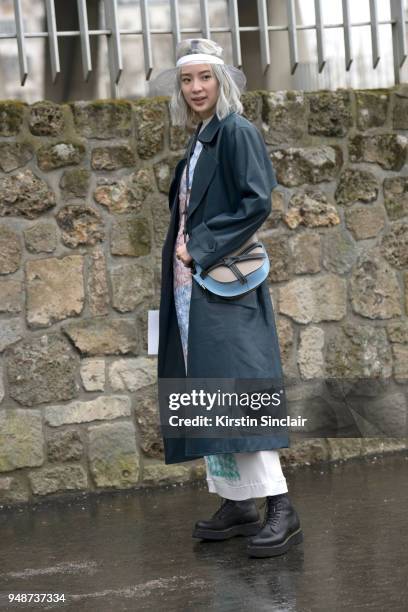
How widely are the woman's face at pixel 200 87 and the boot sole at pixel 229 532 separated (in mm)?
1425

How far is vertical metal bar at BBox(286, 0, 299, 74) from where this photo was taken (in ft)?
18.4

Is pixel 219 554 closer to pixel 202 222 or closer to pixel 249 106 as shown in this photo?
pixel 202 222

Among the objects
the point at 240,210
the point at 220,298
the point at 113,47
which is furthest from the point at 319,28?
the point at 220,298

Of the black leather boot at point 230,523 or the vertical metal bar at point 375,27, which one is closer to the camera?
the black leather boot at point 230,523

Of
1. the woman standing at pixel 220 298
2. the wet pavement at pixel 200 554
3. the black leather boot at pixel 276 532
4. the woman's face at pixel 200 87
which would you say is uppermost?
the woman's face at pixel 200 87

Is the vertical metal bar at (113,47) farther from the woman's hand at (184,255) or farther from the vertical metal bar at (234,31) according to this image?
the woman's hand at (184,255)

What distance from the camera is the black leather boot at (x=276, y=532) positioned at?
3.85m

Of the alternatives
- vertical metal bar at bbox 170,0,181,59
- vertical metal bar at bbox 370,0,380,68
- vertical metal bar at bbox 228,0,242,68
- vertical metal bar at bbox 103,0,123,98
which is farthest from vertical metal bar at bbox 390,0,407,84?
vertical metal bar at bbox 103,0,123,98

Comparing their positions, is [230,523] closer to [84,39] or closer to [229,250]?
[229,250]

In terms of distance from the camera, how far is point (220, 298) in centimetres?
393

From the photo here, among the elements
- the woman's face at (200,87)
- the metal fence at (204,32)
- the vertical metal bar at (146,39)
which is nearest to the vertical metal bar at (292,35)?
the metal fence at (204,32)

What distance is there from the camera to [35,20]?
5.79m

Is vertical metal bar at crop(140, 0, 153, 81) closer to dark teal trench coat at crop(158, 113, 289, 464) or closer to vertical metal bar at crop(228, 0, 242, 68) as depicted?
vertical metal bar at crop(228, 0, 242, 68)

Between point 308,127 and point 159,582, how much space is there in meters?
2.63
